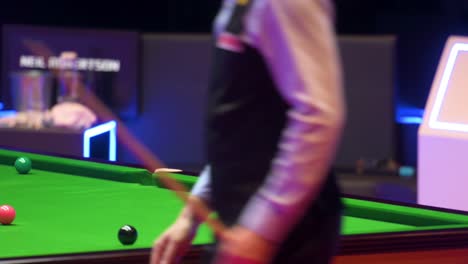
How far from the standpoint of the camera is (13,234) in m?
3.35

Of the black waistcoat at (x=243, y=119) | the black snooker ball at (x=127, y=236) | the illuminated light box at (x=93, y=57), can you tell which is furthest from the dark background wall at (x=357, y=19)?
the black waistcoat at (x=243, y=119)

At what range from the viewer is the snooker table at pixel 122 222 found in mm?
3082

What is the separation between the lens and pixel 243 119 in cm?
194

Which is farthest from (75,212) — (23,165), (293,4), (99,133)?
(99,133)

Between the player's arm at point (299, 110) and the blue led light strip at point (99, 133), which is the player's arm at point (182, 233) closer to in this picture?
the player's arm at point (299, 110)

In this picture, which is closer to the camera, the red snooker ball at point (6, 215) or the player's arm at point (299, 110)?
the player's arm at point (299, 110)

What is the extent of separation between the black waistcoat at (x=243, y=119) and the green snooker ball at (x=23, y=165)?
266 cm

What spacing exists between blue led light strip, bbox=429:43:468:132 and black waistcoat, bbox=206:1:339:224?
300 centimetres

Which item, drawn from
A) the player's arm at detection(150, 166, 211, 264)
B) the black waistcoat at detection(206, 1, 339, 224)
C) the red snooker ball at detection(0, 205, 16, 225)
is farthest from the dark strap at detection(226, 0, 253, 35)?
the red snooker ball at detection(0, 205, 16, 225)

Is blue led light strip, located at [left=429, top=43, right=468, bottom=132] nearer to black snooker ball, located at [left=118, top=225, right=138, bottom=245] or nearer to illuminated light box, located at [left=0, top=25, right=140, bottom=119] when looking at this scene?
black snooker ball, located at [left=118, top=225, right=138, bottom=245]

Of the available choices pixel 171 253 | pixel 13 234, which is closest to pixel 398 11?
pixel 13 234

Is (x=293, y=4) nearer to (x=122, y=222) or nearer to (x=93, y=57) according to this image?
(x=122, y=222)

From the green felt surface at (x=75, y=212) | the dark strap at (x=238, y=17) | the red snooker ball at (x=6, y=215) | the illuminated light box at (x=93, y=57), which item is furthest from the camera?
the illuminated light box at (x=93, y=57)

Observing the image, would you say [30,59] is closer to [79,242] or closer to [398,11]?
[398,11]
